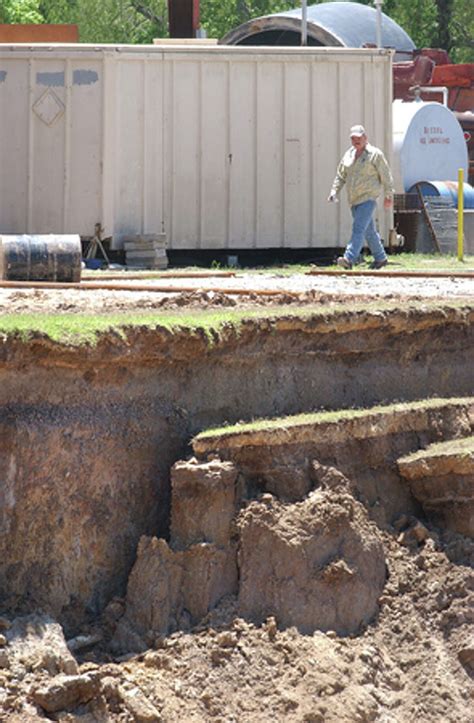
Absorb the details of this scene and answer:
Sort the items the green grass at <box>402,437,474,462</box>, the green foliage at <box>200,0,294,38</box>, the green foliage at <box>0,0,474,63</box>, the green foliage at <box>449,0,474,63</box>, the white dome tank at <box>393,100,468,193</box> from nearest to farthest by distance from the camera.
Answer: the green grass at <box>402,437,474,462</box> → the white dome tank at <box>393,100,468,193</box> → the green foliage at <box>0,0,474,63</box> → the green foliage at <box>200,0,294,38</box> → the green foliage at <box>449,0,474,63</box>

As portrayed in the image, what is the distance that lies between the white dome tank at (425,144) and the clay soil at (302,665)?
1496cm

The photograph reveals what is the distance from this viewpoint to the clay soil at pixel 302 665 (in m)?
8.49

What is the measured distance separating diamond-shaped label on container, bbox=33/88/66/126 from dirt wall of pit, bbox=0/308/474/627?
860cm

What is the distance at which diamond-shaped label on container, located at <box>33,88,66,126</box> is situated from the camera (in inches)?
750

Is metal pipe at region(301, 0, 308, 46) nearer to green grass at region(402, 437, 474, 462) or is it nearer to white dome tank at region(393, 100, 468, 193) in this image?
white dome tank at region(393, 100, 468, 193)

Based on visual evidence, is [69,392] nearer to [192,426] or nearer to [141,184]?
[192,426]

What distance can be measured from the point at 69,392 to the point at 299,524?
5.27 feet

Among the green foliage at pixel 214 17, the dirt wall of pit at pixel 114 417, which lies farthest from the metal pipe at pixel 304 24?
the dirt wall of pit at pixel 114 417

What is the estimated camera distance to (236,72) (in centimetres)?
1978

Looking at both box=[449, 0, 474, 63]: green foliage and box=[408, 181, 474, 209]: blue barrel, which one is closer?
box=[408, 181, 474, 209]: blue barrel

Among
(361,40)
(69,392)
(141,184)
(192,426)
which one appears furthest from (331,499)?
(361,40)

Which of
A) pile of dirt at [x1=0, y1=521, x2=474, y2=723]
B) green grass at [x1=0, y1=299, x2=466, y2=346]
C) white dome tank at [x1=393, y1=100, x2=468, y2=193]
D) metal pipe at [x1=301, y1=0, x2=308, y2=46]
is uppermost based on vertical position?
metal pipe at [x1=301, y1=0, x2=308, y2=46]

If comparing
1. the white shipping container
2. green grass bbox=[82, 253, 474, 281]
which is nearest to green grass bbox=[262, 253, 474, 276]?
green grass bbox=[82, 253, 474, 281]

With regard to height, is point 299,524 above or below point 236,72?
below
